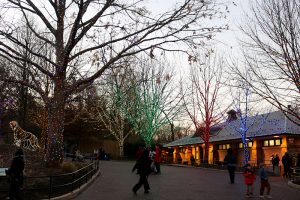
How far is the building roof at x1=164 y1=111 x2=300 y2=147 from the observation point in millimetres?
33791

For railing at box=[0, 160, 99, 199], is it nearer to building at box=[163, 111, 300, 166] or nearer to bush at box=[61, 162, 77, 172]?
bush at box=[61, 162, 77, 172]

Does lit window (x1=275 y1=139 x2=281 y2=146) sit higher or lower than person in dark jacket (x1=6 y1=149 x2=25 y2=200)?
higher

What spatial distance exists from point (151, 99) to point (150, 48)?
102 feet

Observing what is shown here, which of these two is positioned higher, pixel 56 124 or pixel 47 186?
pixel 56 124

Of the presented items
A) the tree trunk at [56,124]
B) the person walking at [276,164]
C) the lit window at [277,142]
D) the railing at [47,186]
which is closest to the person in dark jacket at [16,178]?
the railing at [47,186]

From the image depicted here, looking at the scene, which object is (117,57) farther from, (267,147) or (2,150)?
(267,147)

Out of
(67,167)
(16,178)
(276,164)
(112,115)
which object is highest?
(112,115)

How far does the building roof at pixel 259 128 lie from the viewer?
3379 centimetres

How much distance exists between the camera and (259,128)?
1503 inches

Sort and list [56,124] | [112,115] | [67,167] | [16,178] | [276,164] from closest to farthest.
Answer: [16,178] < [67,167] < [56,124] < [276,164] < [112,115]

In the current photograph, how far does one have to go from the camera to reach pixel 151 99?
4938 centimetres

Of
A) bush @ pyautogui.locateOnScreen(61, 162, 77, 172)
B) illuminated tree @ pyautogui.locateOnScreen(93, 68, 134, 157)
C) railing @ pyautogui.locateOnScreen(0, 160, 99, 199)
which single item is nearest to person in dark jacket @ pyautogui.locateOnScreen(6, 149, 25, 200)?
railing @ pyautogui.locateOnScreen(0, 160, 99, 199)

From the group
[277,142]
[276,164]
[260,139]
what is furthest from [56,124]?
[260,139]

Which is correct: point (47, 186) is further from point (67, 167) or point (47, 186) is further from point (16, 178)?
point (67, 167)
